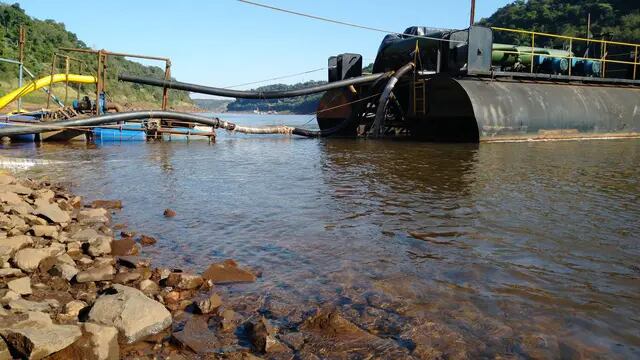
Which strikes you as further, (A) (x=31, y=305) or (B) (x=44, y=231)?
(B) (x=44, y=231)

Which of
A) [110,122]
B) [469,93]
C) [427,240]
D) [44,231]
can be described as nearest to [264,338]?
[427,240]

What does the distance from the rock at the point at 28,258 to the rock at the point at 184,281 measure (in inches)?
42.3

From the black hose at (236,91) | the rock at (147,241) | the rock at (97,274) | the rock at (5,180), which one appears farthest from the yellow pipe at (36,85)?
the rock at (97,274)

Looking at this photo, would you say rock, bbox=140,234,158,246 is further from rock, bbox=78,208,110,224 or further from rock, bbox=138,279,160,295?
rock, bbox=138,279,160,295

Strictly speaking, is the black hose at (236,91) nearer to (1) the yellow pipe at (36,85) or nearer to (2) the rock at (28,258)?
(1) the yellow pipe at (36,85)

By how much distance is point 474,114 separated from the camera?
16.5 meters

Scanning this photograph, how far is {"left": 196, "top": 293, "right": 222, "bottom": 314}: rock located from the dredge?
13.5 meters

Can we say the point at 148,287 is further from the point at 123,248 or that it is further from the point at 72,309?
the point at 123,248

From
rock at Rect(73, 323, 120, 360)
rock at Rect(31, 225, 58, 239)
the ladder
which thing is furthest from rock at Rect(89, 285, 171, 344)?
the ladder

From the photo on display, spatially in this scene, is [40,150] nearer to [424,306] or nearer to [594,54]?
[424,306]

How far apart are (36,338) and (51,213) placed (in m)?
3.20

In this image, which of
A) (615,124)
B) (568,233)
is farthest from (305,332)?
(615,124)

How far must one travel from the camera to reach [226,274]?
13.0 feet

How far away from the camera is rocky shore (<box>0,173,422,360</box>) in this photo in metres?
2.65
